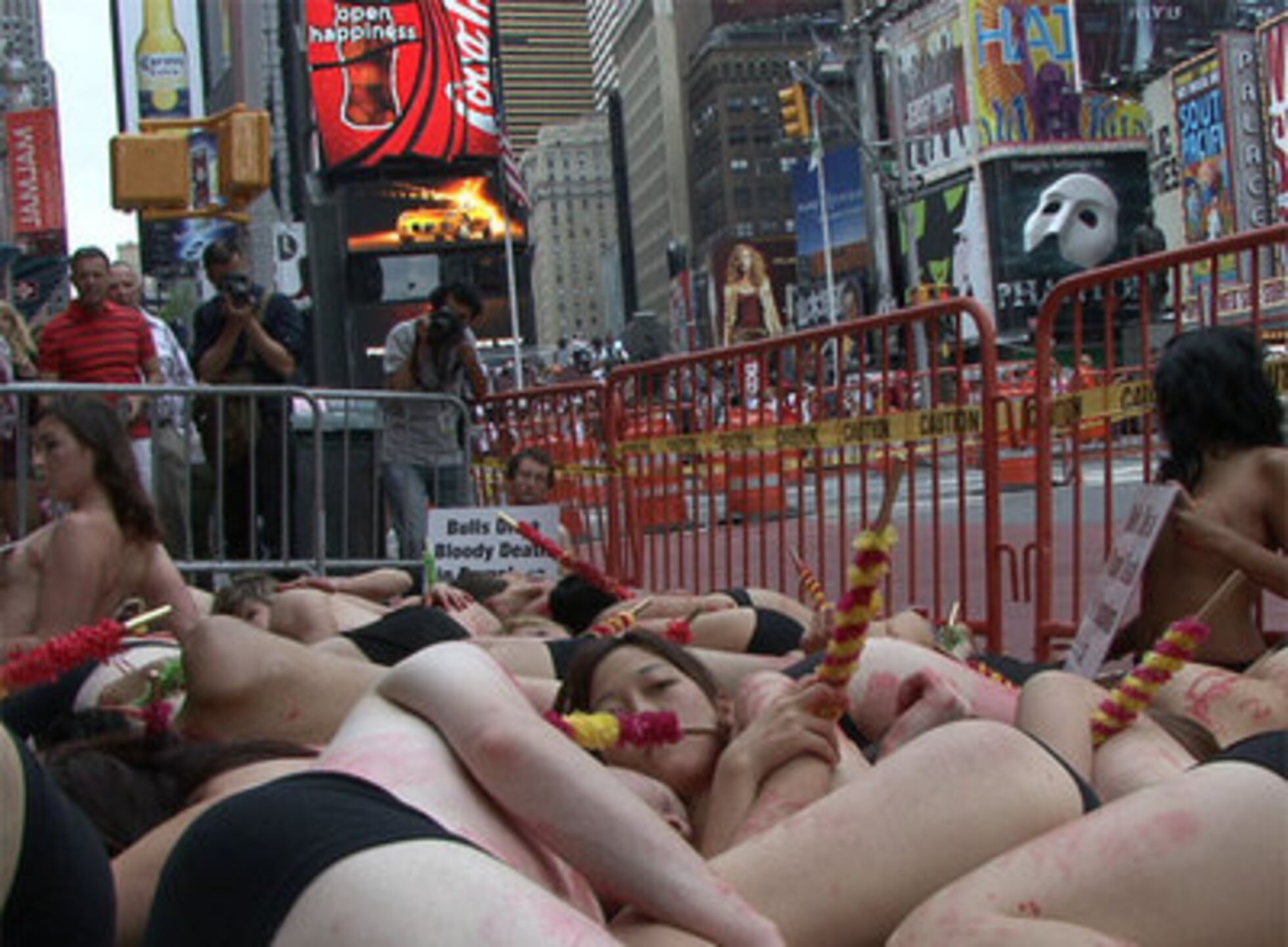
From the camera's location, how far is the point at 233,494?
8.34 meters

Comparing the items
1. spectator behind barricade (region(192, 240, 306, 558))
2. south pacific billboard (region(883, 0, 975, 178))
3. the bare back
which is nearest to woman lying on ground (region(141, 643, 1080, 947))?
the bare back

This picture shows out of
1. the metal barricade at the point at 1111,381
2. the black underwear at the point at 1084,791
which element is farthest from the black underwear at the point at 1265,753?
the metal barricade at the point at 1111,381

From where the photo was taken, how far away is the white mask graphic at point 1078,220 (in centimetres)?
5238

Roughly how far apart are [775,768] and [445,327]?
641 cm

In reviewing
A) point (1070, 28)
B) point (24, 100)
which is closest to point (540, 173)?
point (24, 100)

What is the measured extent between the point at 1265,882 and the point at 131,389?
5855mm

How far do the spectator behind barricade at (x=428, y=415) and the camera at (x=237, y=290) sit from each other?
0.91 metres

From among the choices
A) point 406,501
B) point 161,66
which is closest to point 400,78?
point 161,66

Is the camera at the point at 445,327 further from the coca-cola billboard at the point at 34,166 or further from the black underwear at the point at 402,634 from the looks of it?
the coca-cola billboard at the point at 34,166

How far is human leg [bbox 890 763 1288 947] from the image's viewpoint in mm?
2105

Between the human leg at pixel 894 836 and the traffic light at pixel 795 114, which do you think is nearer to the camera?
Answer: the human leg at pixel 894 836

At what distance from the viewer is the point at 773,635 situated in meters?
4.73

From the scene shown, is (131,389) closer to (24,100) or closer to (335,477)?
(335,477)

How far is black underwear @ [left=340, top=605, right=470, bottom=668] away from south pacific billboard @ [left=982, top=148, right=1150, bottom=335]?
48.9 metres
